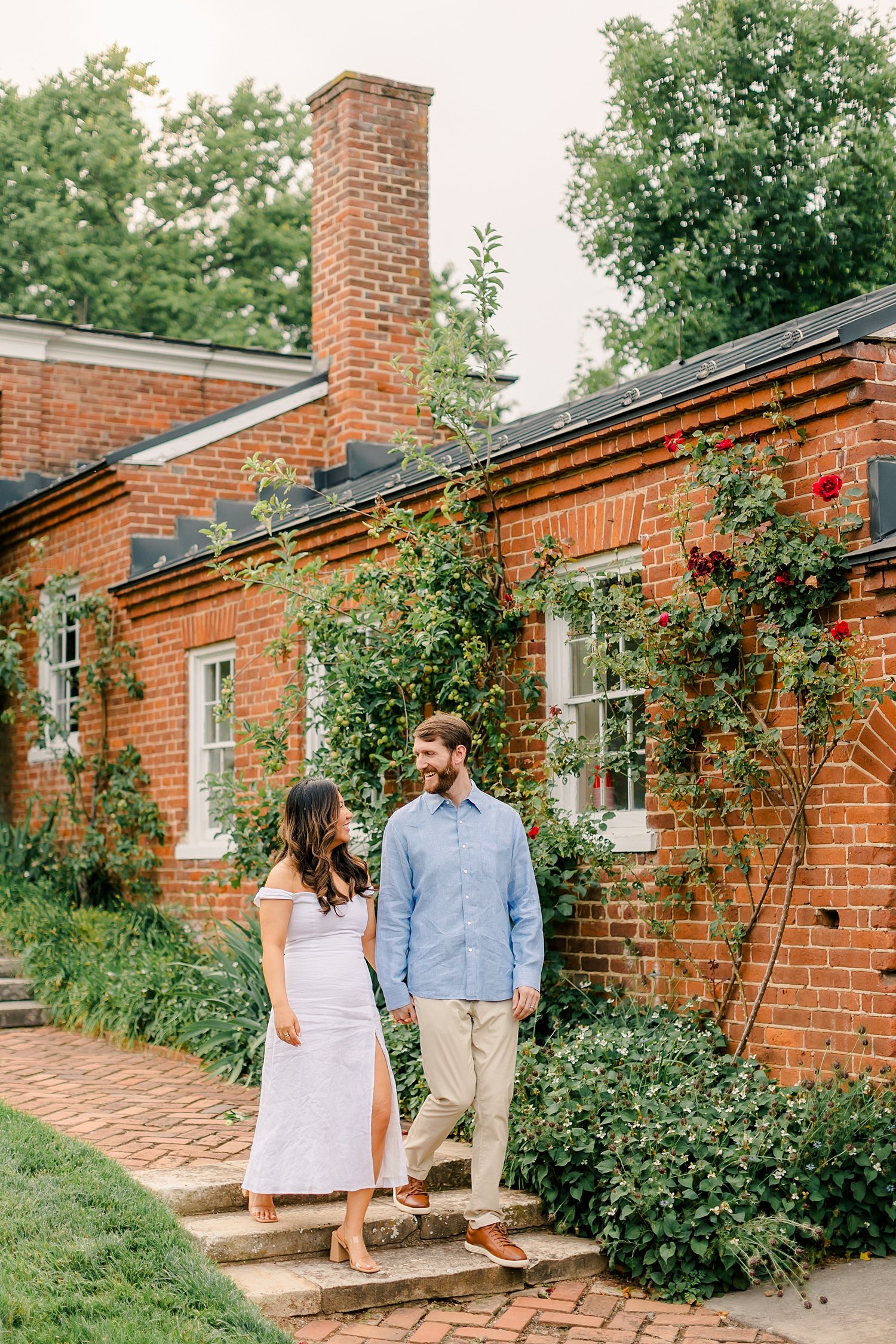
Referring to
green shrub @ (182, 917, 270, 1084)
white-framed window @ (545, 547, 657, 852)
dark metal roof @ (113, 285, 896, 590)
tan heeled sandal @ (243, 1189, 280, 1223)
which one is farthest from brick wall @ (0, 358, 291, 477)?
tan heeled sandal @ (243, 1189, 280, 1223)

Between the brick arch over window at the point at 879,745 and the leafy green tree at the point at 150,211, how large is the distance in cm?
2292

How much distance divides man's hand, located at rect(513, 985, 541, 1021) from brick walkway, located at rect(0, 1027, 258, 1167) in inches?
66.2

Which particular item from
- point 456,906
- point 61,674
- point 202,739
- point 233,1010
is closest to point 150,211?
point 61,674

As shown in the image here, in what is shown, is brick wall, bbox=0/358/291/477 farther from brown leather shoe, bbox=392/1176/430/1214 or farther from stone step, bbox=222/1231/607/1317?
stone step, bbox=222/1231/607/1317

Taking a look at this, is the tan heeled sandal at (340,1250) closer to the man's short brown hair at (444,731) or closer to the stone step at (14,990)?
the man's short brown hair at (444,731)

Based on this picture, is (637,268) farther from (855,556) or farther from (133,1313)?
(133,1313)

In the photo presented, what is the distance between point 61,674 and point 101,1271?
11.1 metres

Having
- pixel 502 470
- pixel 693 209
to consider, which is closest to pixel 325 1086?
pixel 502 470

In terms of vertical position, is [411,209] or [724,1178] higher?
[411,209]

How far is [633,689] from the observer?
7.59 metres

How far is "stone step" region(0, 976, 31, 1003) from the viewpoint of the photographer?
11.1 metres

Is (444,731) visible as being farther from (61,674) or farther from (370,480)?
(61,674)

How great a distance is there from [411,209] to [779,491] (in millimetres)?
8669

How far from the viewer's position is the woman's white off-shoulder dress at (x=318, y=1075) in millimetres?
5508
